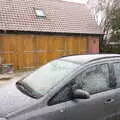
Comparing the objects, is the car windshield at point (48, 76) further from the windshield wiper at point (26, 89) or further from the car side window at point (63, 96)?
the car side window at point (63, 96)

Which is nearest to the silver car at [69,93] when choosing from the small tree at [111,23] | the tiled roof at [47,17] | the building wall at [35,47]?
the building wall at [35,47]

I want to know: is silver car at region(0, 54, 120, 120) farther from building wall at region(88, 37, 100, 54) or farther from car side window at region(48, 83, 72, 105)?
building wall at region(88, 37, 100, 54)

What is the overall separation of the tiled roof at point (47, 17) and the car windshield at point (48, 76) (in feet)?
38.2

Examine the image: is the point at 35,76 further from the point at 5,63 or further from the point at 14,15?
the point at 14,15

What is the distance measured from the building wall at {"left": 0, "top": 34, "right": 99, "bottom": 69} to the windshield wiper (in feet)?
38.9

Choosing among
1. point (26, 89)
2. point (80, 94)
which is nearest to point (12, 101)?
point (26, 89)

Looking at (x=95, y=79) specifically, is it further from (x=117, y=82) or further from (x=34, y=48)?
(x=34, y=48)

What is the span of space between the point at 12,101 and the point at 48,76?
36.4 inches

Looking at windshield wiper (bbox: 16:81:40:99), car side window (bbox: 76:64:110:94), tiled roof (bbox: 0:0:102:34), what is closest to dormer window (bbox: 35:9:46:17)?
tiled roof (bbox: 0:0:102:34)

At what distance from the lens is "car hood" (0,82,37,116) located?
3.63m

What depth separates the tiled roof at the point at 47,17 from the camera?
17.0m

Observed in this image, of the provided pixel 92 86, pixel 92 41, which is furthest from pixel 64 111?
pixel 92 41

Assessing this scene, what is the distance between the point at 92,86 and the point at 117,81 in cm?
60

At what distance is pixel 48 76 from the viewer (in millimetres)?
4551
